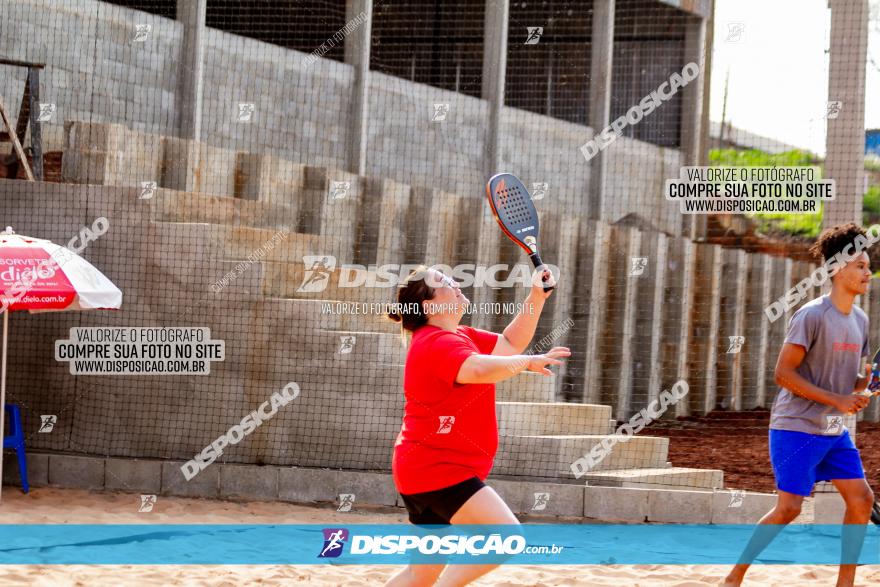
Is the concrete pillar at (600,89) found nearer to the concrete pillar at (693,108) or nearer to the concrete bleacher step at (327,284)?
the concrete pillar at (693,108)

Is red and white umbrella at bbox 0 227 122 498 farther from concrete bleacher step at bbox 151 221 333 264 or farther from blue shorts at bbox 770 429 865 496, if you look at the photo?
blue shorts at bbox 770 429 865 496

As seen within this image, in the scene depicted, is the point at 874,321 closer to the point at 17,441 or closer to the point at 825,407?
the point at 825,407

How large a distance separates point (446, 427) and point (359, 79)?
9873 mm

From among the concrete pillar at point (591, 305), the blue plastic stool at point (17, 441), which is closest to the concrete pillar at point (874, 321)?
the concrete pillar at point (591, 305)

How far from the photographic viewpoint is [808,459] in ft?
17.4

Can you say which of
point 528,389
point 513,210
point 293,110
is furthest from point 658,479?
point 293,110

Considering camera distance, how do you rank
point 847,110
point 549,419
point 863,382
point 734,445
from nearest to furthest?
point 863,382, point 847,110, point 549,419, point 734,445

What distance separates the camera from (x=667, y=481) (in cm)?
873

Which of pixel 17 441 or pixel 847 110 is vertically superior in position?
pixel 847 110

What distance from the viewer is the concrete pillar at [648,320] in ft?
39.4

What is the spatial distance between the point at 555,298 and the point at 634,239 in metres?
1.25

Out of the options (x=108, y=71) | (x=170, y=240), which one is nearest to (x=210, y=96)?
(x=108, y=71)

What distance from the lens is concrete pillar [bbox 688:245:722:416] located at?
40.8ft

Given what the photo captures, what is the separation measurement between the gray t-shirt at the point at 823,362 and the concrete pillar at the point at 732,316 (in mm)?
7544
